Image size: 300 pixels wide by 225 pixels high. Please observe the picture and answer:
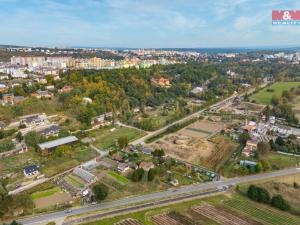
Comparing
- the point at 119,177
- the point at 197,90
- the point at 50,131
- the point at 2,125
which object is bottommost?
the point at 119,177

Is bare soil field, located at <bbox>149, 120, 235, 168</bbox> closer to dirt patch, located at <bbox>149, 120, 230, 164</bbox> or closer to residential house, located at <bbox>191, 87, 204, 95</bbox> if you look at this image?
dirt patch, located at <bbox>149, 120, 230, 164</bbox>

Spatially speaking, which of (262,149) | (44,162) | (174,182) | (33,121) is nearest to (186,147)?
(262,149)

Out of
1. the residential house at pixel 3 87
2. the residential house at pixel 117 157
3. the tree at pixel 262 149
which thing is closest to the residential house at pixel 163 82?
the residential house at pixel 3 87

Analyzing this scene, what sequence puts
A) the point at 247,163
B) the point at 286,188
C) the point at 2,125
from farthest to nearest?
the point at 2,125 < the point at 247,163 < the point at 286,188

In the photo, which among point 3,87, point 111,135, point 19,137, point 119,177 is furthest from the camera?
point 3,87

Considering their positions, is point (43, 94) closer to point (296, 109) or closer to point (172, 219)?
point (172, 219)

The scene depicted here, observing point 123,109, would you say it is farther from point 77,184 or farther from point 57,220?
point 57,220
